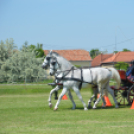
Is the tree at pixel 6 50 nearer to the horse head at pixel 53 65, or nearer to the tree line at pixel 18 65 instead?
the tree line at pixel 18 65

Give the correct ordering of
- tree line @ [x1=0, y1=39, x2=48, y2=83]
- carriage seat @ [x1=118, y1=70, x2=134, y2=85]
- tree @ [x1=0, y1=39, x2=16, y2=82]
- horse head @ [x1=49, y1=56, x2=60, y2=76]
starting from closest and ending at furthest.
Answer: horse head @ [x1=49, y1=56, x2=60, y2=76] < carriage seat @ [x1=118, y1=70, x2=134, y2=85] < tree line @ [x1=0, y1=39, x2=48, y2=83] < tree @ [x1=0, y1=39, x2=16, y2=82]

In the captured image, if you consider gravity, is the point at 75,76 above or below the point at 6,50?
below

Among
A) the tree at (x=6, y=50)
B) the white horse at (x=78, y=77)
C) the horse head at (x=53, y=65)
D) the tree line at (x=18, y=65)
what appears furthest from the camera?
the tree at (x=6, y=50)

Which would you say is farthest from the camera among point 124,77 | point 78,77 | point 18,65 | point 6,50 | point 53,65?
point 6,50

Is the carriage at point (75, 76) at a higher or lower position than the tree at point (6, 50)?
lower

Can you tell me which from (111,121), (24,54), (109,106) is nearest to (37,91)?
(109,106)

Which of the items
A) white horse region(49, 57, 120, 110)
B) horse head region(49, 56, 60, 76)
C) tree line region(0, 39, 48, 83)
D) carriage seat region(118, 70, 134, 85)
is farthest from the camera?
tree line region(0, 39, 48, 83)

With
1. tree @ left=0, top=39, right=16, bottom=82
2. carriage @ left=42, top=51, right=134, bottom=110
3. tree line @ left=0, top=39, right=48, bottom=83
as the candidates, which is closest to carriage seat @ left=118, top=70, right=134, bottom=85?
carriage @ left=42, top=51, right=134, bottom=110

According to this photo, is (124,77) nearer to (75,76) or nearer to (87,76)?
(87,76)

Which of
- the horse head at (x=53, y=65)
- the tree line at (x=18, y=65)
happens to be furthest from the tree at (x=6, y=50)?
the horse head at (x=53, y=65)

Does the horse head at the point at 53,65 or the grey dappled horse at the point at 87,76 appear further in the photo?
the horse head at the point at 53,65

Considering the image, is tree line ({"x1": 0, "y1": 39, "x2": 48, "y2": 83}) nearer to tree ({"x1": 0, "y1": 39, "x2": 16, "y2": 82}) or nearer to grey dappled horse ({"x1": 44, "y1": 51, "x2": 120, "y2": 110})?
tree ({"x1": 0, "y1": 39, "x2": 16, "y2": 82})

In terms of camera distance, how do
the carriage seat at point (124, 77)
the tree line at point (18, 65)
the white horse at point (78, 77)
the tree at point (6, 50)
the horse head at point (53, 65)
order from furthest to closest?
1. the tree at point (6, 50)
2. the tree line at point (18, 65)
3. the carriage seat at point (124, 77)
4. the horse head at point (53, 65)
5. the white horse at point (78, 77)

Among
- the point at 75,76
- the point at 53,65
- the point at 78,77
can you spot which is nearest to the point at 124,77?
the point at 78,77
